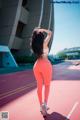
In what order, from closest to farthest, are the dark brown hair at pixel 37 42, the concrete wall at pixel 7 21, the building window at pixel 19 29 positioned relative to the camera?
the dark brown hair at pixel 37 42 < the concrete wall at pixel 7 21 < the building window at pixel 19 29

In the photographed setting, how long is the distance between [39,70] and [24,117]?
3.03ft

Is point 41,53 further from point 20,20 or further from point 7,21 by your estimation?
point 20,20

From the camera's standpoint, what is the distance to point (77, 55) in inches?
2650

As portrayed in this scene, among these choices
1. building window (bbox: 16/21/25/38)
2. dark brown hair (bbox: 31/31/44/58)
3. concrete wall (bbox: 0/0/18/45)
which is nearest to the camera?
dark brown hair (bbox: 31/31/44/58)

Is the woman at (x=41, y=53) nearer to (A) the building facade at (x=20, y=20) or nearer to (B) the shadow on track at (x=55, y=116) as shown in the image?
(B) the shadow on track at (x=55, y=116)

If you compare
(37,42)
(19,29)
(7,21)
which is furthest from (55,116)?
(19,29)

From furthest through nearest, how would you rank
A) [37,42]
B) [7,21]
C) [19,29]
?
[19,29], [7,21], [37,42]

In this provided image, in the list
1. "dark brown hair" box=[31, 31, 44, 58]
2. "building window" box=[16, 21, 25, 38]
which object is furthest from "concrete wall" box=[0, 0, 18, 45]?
"dark brown hair" box=[31, 31, 44, 58]

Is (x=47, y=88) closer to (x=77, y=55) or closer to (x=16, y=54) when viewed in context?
(x=16, y=54)

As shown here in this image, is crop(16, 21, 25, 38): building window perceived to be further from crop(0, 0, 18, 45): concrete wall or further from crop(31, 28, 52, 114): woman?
crop(31, 28, 52, 114): woman

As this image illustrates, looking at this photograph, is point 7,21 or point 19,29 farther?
point 19,29

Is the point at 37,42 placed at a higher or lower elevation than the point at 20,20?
lower

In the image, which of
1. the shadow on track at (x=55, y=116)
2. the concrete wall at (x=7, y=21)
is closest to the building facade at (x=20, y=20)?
the concrete wall at (x=7, y=21)

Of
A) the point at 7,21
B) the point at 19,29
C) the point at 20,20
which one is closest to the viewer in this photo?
the point at 7,21
